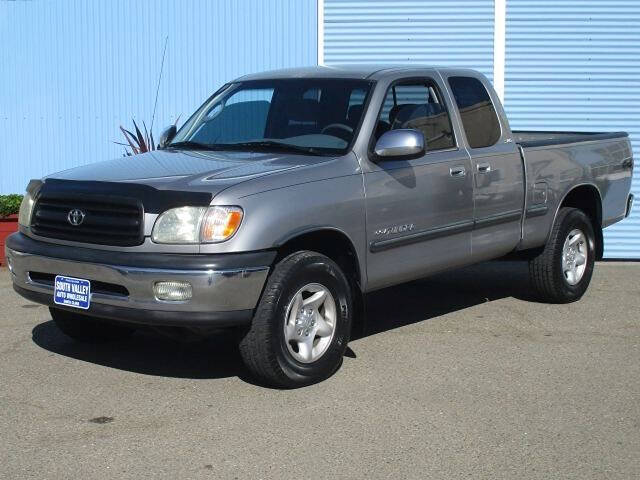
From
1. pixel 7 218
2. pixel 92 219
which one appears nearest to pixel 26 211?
pixel 92 219

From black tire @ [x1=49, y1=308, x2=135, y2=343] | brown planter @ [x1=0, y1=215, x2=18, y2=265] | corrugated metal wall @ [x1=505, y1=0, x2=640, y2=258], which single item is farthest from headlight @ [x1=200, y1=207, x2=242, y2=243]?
corrugated metal wall @ [x1=505, y1=0, x2=640, y2=258]

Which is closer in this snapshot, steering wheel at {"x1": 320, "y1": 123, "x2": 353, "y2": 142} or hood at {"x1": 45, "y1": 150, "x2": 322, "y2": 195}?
hood at {"x1": 45, "y1": 150, "x2": 322, "y2": 195}

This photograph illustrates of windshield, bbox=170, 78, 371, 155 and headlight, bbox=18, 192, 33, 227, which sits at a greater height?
windshield, bbox=170, 78, 371, 155

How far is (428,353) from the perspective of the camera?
6.84 m

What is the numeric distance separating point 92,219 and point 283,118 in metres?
1.66

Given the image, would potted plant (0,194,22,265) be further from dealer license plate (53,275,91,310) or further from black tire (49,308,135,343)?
dealer license plate (53,275,91,310)

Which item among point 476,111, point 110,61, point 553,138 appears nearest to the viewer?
point 476,111

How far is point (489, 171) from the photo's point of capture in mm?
7344

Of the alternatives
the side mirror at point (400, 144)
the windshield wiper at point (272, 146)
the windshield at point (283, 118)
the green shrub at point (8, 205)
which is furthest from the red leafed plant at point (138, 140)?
the side mirror at point (400, 144)

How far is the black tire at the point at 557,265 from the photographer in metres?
8.20

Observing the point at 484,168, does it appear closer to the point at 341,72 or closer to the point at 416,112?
the point at 416,112

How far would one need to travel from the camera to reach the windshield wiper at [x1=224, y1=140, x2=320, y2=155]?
6.45m

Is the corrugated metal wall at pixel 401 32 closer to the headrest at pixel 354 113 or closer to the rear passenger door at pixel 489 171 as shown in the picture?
the rear passenger door at pixel 489 171

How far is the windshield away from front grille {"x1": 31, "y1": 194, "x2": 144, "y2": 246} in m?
1.18
